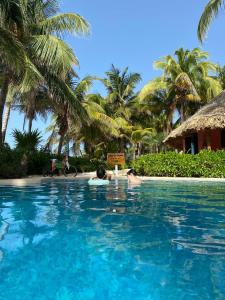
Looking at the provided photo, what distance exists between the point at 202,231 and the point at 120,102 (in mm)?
35139

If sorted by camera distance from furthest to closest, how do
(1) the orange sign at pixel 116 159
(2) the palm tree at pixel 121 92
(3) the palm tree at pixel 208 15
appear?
(2) the palm tree at pixel 121 92 < (1) the orange sign at pixel 116 159 < (3) the palm tree at pixel 208 15

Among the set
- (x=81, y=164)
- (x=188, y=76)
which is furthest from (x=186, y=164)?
(x=188, y=76)

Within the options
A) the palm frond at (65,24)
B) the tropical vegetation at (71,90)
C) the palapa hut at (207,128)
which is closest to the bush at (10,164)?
the tropical vegetation at (71,90)

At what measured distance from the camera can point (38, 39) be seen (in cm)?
1875

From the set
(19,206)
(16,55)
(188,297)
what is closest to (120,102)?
(16,55)

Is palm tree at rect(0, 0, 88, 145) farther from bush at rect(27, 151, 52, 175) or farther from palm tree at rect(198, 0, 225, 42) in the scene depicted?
palm tree at rect(198, 0, 225, 42)

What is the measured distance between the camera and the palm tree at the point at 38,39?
1677cm

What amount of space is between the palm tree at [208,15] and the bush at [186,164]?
587cm

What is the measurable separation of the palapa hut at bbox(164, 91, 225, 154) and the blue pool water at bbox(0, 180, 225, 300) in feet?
45.3

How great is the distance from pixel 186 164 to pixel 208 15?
23.4 ft

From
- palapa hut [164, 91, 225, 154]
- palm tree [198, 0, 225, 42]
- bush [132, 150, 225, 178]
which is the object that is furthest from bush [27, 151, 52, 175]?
palm tree [198, 0, 225, 42]

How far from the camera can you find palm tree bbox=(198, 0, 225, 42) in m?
15.8

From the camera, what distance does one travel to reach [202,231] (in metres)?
5.64

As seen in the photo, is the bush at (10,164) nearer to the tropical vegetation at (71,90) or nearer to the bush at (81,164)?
the tropical vegetation at (71,90)
